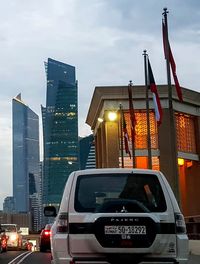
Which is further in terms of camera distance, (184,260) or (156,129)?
(156,129)

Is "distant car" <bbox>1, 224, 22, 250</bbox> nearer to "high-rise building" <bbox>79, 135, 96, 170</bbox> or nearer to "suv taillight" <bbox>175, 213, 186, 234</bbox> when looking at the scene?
"suv taillight" <bbox>175, 213, 186, 234</bbox>

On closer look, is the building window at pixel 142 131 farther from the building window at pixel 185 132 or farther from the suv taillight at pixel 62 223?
the suv taillight at pixel 62 223

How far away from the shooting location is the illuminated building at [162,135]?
55.3m

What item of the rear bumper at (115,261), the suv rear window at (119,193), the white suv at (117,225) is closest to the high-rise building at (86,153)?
the suv rear window at (119,193)

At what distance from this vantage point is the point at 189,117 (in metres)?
60.0

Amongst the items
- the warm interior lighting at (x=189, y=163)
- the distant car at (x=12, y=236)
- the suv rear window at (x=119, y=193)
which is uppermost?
the warm interior lighting at (x=189, y=163)

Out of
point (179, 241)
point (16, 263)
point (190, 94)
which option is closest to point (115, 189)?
point (179, 241)

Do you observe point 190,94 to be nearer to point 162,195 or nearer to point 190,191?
point 190,191

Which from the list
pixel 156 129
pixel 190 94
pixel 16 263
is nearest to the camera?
pixel 16 263

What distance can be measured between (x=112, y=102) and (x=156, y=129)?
5.31 meters

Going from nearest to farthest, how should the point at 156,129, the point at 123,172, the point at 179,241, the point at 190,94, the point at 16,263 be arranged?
the point at 179,241 → the point at 123,172 → the point at 16,263 → the point at 156,129 → the point at 190,94

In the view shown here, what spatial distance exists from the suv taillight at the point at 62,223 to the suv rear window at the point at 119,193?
0.18 m

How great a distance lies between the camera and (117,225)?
7.22 meters

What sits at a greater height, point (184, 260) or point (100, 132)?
point (100, 132)
